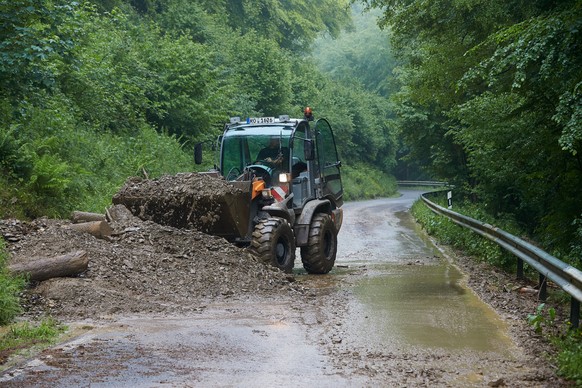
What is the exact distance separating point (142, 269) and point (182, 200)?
2.39 meters

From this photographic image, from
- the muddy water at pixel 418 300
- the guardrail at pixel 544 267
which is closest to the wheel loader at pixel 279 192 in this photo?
the muddy water at pixel 418 300

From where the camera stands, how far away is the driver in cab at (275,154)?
15.4 m

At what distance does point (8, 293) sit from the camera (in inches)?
374

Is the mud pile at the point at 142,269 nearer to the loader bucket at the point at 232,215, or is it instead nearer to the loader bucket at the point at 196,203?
the loader bucket at the point at 196,203

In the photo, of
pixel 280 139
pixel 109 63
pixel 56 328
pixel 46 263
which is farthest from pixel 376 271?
pixel 109 63

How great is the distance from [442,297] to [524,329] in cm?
258

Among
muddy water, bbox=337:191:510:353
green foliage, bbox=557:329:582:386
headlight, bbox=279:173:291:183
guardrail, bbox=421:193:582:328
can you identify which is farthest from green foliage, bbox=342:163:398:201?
green foliage, bbox=557:329:582:386

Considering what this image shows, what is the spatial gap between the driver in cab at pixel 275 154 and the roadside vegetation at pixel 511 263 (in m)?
4.61

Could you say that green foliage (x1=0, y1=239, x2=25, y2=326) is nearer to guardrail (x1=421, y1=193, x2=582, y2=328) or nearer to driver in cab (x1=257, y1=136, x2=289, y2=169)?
driver in cab (x1=257, y1=136, x2=289, y2=169)

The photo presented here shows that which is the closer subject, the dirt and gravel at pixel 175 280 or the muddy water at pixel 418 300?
the muddy water at pixel 418 300

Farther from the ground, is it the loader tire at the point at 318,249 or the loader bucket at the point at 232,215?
the loader bucket at the point at 232,215

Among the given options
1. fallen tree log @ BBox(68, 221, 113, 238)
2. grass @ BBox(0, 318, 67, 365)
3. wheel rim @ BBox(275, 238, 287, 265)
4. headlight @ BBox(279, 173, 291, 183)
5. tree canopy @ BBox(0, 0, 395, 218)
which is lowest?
grass @ BBox(0, 318, 67, 365)

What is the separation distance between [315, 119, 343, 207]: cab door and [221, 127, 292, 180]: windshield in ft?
3.89

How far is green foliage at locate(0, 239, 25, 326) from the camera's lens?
918 centimetres
